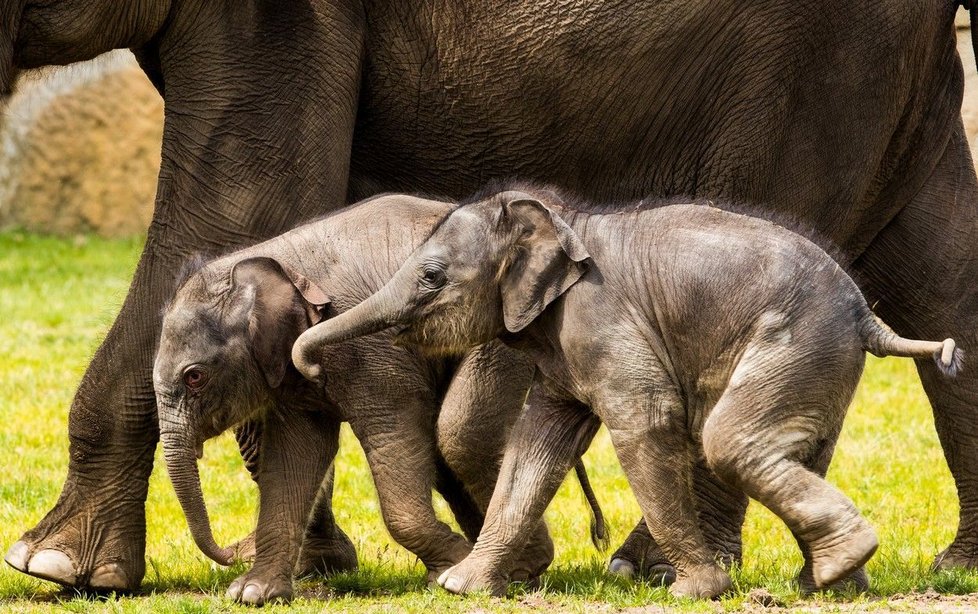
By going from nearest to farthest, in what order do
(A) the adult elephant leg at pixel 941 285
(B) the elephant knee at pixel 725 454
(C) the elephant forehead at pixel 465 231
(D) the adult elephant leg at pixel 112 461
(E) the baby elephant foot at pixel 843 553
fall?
(E) the baby elephant foot at pixel 843 553 < (B) the elephant knee at pixel 725 454 < (C) the elephant forehead at pixel 465 231 < (D) the adult elephant leg at pixel 112 461 < (A) the adult elephant leg at pixel 941 285

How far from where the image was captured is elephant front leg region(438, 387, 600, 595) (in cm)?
570

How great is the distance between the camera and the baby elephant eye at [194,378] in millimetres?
5770

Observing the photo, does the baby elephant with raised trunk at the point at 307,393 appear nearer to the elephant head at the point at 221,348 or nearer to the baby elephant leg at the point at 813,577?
the elephant head at the point at 221,348

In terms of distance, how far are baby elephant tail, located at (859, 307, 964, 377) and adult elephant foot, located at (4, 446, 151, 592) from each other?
2.65 m

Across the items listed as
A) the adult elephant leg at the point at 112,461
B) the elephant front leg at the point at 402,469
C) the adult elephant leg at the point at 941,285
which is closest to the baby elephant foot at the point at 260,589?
the elephant front leg at the point at 402,469

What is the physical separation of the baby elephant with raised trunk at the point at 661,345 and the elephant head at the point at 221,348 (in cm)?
32

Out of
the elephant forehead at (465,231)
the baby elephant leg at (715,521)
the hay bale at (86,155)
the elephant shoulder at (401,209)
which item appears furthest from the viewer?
the hay bale at (86,155)

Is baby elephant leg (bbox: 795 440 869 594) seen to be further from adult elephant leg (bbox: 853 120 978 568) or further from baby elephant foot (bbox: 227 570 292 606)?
baby elephant foot (bbox: 227 570 292 606)

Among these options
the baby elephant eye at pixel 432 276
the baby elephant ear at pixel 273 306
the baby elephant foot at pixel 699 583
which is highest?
the baby elephant eye at pixel 432 276

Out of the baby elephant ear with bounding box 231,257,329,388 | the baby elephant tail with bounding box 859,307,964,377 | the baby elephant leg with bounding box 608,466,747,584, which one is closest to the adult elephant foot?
the baby elephant ear with bounding box 231,257,329,388

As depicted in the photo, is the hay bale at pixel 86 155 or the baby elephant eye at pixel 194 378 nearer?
the baby elephant eye at pixel 194 378

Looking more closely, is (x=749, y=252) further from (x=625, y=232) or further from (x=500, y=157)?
(x=500, y=157)

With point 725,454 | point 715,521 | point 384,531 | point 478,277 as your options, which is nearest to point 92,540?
point 478,277

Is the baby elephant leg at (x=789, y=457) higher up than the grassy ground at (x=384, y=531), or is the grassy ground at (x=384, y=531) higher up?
the baby elephant leg at (x=789, y=457)
